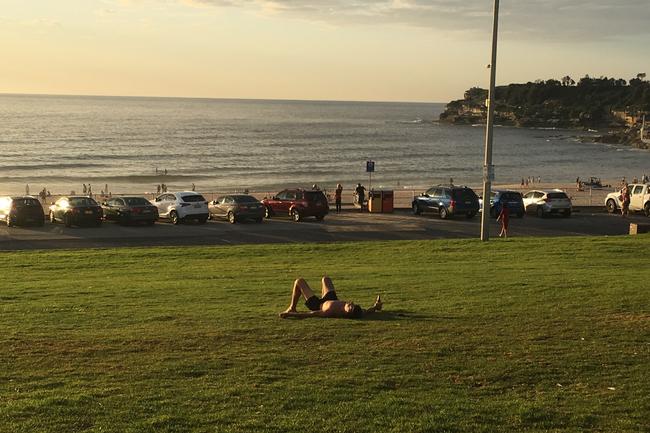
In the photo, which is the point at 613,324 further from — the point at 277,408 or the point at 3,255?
the point at 3,255

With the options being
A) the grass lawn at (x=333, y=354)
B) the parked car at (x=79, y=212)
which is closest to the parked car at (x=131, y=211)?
the parked car at (x=79, y=212)

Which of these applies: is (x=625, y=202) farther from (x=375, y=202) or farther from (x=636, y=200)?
(x=375, y=202)

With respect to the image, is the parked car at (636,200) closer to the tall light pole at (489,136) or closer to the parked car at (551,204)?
the parked car at (551,204)

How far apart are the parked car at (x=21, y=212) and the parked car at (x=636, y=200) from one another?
2705 cm

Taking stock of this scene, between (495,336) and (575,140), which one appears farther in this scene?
(575,140)

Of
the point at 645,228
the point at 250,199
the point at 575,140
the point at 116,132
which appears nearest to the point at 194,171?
the point at 250,199

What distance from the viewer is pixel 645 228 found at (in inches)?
1152

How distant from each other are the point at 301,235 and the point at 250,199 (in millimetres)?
5636

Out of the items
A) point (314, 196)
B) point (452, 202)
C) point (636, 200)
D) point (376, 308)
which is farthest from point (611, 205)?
point (376, 308)

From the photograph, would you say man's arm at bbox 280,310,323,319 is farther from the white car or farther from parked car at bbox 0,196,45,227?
parked car at bbox 0,196,45,227

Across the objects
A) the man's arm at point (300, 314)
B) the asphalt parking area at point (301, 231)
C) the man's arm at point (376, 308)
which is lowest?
the asphalt parking area at point (301, 231)

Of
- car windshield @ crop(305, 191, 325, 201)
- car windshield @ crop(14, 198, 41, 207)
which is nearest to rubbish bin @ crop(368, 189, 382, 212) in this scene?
car windshield @ crop(305, 191, 325, 201)

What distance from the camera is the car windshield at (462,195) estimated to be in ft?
124

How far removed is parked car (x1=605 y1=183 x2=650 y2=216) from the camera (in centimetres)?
3925
